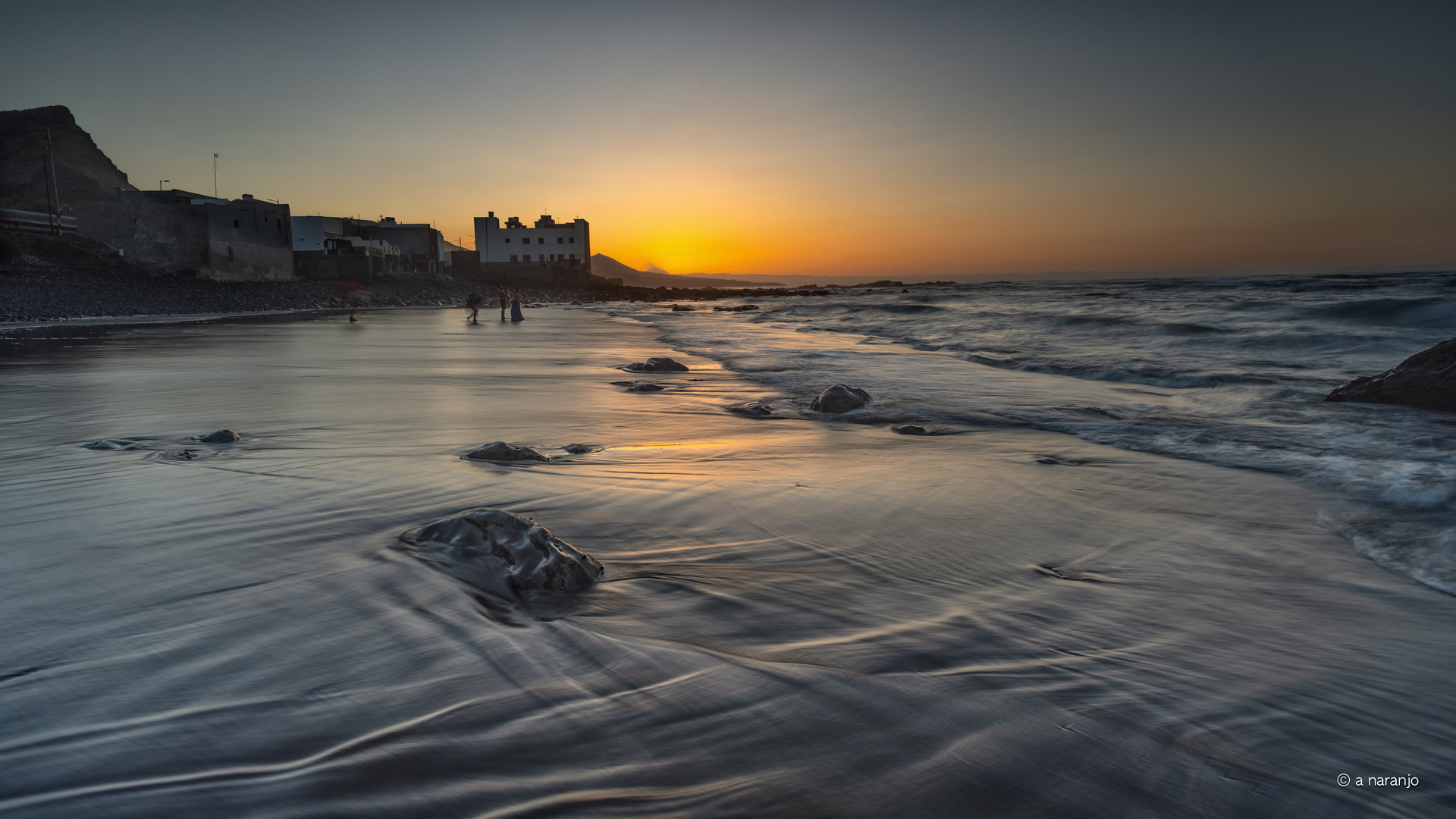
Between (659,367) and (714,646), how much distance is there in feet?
21.7

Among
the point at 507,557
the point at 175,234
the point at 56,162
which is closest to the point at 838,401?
the point at 507,557

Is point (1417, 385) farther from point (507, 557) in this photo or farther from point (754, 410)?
point (507, 557)

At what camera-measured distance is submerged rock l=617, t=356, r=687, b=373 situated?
809 cm

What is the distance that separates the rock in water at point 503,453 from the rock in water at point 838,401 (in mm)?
2395

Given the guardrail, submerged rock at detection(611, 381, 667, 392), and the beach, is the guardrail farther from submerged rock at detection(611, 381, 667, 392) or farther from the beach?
the beach

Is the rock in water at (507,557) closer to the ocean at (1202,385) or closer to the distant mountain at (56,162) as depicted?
the ocean at (1202,385)

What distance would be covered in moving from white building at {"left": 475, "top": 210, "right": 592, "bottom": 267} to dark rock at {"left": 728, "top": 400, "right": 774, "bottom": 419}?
77959 mm

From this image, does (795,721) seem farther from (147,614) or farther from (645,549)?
(147,614)

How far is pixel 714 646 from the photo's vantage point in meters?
1.66

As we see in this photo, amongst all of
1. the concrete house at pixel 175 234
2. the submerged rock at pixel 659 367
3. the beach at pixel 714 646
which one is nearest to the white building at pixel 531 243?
the concrete house at pixel 175 234

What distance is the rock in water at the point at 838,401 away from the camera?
17.3 feet

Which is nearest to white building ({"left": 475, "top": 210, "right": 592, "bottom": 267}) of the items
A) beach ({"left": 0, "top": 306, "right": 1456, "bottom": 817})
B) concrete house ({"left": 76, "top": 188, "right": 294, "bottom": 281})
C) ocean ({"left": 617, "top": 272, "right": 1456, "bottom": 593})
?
concrete house ({"left": 76, "top": 188, "right": 294, "bottom": 281})

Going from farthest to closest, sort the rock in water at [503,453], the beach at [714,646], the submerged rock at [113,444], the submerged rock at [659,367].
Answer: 1. the submerged rock at [659,367]
2. the submerged rock at [113,444]
3. the rock in water at [503,453]
4. the beach at [714,646]

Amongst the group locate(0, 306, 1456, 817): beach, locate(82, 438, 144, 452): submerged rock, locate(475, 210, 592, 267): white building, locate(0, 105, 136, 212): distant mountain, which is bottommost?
locate(0, 306, 1456, 817): beach
